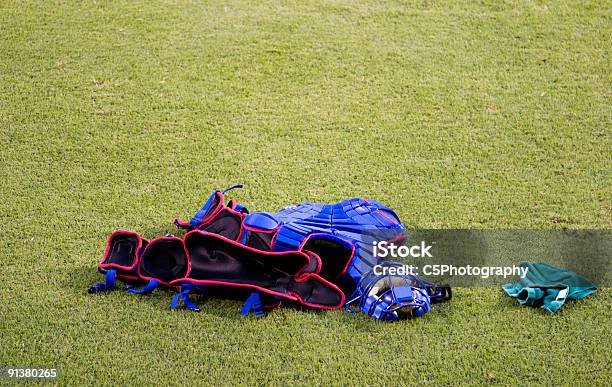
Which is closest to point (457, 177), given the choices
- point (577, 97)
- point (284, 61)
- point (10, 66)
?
point (577, 97)

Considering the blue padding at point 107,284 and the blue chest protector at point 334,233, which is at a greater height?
the blue chest protector at point 334,233


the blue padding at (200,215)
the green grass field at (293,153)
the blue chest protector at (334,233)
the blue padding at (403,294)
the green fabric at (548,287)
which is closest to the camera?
the green grass field at (293,153)

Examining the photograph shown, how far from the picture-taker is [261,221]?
12.7 feet

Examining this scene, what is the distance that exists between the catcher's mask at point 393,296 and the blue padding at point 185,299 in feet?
2.40

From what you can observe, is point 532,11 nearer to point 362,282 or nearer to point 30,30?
point 362,282

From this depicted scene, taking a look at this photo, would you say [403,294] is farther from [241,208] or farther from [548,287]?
[241,208]

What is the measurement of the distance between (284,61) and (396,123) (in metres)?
1.08

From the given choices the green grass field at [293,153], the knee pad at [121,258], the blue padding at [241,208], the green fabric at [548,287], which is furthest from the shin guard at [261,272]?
the green fabric at [548,287]

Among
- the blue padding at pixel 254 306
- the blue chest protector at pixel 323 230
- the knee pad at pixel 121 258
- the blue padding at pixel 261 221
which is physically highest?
the blue padding at pixel 261 221

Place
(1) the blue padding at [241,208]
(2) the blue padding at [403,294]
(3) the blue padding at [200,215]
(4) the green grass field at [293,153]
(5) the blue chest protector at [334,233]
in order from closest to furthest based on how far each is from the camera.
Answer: (4) the green grass field at [293,153]
(2) the blue padding at [403,294]
(5) the blue chest protector at [334,233]
(3) the blue padding at [200,215]
(1) the blue padding at [241,208]

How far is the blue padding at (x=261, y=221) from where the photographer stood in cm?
385

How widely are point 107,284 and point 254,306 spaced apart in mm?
744

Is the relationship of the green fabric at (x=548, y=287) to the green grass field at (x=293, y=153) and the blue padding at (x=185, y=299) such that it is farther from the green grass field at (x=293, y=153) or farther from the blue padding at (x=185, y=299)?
the blue padding at (x=185, y=299)

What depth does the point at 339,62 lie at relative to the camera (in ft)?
18.9
